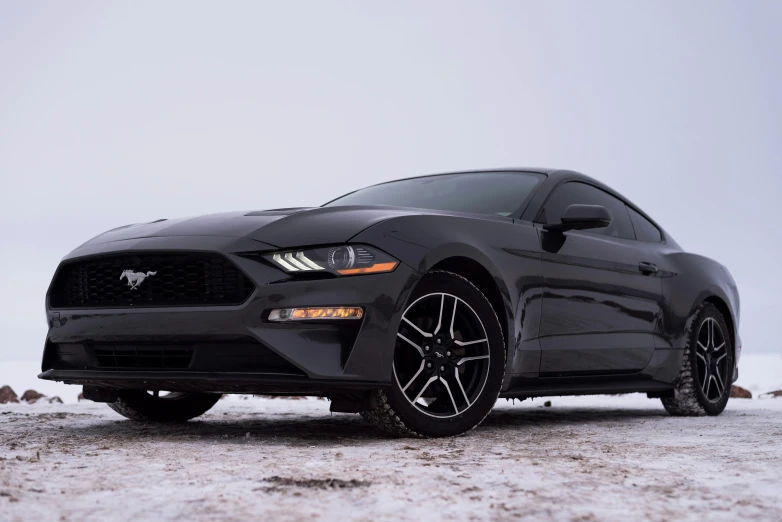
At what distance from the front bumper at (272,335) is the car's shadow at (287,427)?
0.35 m

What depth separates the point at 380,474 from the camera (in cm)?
286

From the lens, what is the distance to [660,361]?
19.1 feet

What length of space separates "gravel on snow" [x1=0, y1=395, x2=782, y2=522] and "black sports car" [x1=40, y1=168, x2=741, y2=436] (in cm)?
26

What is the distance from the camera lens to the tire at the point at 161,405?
5141 mm

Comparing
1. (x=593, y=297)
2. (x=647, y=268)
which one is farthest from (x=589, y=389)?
(x=647, y=268)

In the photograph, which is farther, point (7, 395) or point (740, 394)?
point (740, 394)

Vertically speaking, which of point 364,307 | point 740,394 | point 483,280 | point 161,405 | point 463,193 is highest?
point 463,193

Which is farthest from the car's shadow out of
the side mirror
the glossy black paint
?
the side mirror

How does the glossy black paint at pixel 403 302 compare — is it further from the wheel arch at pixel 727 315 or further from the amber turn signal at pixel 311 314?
the wheel arch at pixel 727 315

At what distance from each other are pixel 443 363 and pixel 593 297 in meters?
1.41

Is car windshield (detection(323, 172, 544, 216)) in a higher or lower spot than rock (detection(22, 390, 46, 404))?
higher

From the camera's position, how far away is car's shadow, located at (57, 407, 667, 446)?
13.7 feet

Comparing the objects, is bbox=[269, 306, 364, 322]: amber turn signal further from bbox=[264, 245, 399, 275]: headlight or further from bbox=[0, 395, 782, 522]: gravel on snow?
bbox=[0, 395, 782, 522]: gravel on snow

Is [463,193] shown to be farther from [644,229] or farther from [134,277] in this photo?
[134,277]
